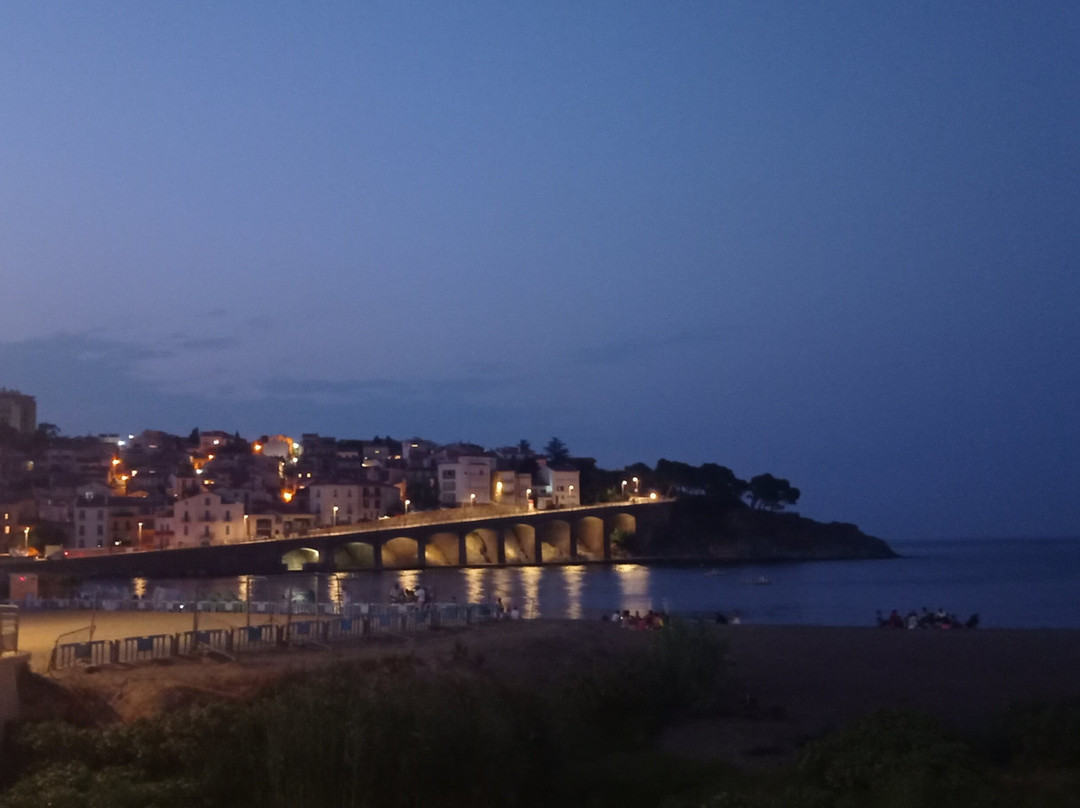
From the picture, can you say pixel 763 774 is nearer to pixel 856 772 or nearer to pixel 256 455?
pixel 856 772

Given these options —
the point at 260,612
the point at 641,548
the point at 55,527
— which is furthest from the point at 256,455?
the point at 260,612

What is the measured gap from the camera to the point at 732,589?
69.4m

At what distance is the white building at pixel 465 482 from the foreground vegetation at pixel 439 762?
339ft

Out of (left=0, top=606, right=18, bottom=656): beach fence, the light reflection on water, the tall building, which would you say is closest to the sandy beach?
(left=0, top=606, right=18, bottom=656): beach fence

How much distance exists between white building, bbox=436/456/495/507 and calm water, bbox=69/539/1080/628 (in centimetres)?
2193

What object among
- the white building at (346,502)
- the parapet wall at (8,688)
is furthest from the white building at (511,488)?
the parapet wall at (8,688)

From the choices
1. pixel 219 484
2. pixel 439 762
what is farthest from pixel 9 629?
pixel 219 484

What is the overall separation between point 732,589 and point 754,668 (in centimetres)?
4697

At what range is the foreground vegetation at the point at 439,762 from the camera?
941 centimetres

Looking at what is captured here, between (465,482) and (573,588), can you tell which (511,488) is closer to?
(465,482)

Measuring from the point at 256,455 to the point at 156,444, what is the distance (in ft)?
67.6

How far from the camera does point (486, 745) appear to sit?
1020cm

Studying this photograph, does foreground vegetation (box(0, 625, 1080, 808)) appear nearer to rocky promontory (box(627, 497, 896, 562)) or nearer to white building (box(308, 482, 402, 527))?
white building (box(308, 482, 402, 527))

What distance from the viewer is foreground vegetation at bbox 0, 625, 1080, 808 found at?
9.41 meters
